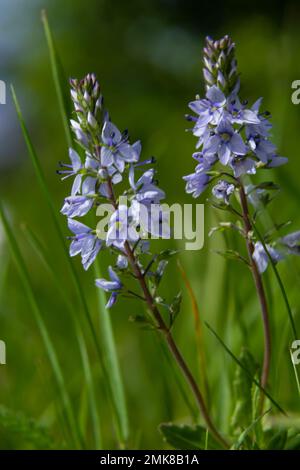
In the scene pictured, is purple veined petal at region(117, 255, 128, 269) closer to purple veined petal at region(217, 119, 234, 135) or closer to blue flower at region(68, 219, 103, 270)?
blue flower at region(68, 219, 103, 270)

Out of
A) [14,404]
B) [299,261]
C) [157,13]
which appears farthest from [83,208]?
[157,13]

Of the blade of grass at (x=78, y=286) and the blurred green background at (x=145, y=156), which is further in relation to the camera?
the blurred green background at (x=145, y=156)

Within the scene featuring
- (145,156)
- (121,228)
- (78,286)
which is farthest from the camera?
(145,156)

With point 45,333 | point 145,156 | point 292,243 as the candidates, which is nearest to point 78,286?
point 45,333

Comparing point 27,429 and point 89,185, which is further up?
point 89,185

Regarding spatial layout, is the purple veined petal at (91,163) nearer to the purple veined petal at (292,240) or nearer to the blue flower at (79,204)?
the blue flower at (79,204)

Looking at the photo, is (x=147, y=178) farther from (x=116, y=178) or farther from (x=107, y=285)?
(x=107, y=285)

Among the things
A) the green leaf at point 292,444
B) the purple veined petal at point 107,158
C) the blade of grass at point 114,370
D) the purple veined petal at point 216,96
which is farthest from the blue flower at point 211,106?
the green leaf at point 292,444
